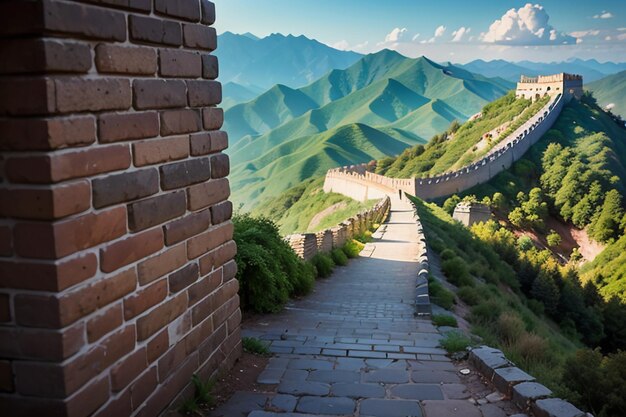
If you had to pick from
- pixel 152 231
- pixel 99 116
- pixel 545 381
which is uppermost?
pixel 99 116

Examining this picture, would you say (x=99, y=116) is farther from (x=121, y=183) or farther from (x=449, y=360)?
(x=449, y=360)

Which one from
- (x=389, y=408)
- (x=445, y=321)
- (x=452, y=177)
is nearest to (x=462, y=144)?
(x=452, y=177)

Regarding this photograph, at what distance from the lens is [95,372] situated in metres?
2.60

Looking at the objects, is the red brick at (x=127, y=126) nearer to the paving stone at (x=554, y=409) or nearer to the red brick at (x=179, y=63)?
the red brick at (x=179, y=63)

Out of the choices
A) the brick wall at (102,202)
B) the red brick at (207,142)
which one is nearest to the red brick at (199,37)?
the brick wall at (102,202)

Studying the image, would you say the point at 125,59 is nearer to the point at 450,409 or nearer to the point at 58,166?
the point at 58,166

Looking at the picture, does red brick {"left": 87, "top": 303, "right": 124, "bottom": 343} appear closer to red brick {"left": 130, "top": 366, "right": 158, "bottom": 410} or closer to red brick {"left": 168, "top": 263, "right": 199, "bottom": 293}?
red brick {"left": 130, "top": 366, "right": 158, "bottom": 410}

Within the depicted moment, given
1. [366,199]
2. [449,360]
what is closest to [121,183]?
[449,360]

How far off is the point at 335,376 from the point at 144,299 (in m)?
2.00

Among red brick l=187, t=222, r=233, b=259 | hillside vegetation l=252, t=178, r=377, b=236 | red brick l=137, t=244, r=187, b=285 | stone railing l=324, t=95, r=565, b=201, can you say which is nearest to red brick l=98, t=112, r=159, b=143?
red brick l=137, t=244, r=187, b=285

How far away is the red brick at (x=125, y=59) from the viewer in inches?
104

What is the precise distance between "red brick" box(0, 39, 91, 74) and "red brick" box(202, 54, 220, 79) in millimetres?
1308

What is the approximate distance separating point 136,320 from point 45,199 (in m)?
0.89

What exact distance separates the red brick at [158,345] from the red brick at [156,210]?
63cm
